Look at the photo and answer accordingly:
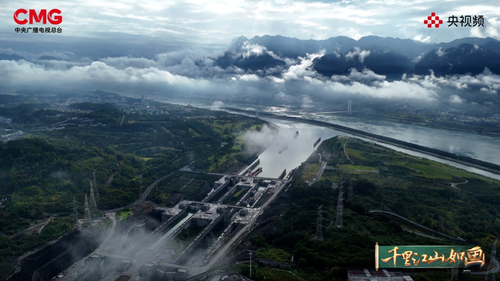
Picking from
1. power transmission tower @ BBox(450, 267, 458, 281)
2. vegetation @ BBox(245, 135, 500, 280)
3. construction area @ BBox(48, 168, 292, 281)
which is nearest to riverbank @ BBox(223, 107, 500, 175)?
vegetation @ BBox(245, 135, 500, 280)

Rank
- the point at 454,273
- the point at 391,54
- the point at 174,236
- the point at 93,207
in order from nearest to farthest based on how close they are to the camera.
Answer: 1. the point at 454,273
2. the point at 174,236
3. the point at 93,207
4. the point at 391,54

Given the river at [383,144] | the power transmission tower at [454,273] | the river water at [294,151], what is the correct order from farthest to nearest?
the river at [383,144]
the river water at [294,151]
the power transmission tower at [454,273]

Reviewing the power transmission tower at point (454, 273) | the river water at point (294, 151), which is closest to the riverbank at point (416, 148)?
the river water at point (294, 151)

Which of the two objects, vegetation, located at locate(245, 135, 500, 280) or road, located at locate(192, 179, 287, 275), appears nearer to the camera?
vegetation, located at locate(245, 135, 500, 280)

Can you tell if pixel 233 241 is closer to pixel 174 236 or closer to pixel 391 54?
pixel 174 236

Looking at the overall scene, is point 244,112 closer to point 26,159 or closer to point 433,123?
point 433,123

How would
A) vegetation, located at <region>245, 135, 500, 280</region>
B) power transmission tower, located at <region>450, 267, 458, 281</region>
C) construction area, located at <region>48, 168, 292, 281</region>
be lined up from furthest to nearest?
construction area, located at <region>48, 168, 292, 281</region>, vegetation, located at <region>245, 135, 500, 280</region>, power transmission tower, located at <region>450, 267, 458, 281</region>

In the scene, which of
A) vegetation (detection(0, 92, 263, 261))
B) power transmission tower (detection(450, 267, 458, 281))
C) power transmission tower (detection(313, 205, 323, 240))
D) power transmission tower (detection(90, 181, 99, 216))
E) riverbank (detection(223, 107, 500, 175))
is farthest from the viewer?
riverbank (detection(223, 107, 500, 175))

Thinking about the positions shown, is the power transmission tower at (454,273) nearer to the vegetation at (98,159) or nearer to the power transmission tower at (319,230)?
the power transmission tower at (319,230)

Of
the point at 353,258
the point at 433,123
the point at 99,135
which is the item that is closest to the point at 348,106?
the point at 433,123

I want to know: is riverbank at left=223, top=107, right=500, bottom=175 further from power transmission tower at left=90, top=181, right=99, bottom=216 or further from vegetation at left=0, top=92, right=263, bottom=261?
power transmission tower at left=90, top=181, right=99, bottom=216

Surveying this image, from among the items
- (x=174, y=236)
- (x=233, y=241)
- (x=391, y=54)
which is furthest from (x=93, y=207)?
(x=391, y=54)
